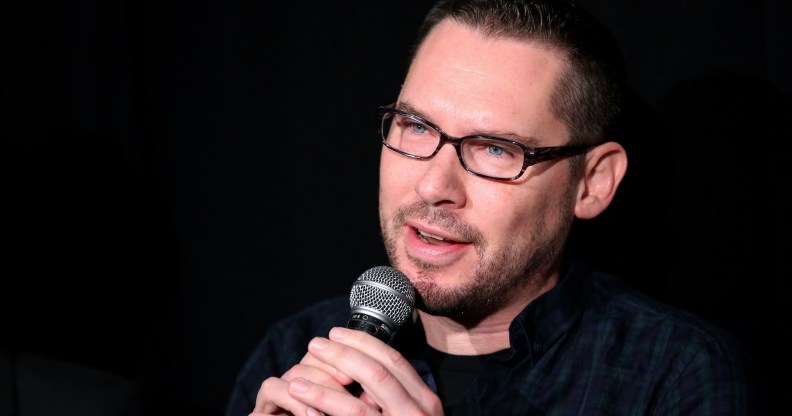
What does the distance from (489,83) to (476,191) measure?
0.73 feet

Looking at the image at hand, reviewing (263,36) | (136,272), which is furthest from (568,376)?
(136,272)

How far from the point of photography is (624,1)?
6.46ft

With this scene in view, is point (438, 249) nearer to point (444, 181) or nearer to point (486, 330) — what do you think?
point (444, 181)

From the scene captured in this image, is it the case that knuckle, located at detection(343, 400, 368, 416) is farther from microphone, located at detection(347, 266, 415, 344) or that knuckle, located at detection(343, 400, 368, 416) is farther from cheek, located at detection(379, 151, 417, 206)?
cheek, located at detection(379, 151, 417, 206)

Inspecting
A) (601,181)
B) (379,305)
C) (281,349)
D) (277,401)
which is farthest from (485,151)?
(281,349)

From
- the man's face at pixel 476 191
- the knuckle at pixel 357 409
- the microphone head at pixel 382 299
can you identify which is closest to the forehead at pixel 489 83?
the man's face at pixel 476 191

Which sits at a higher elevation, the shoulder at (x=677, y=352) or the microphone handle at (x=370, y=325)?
the microphone handle at (x=370, y=325)

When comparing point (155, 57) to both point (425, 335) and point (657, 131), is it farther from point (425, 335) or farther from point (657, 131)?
point (657, 131)

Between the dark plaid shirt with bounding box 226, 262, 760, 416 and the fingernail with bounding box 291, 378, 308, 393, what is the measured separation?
485mm

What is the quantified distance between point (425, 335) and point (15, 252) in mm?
1466

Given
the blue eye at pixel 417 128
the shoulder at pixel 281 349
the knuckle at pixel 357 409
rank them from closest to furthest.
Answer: the knuckle at pixel 357 409, the blue eye at pixel 417 128, the shoulder at pixel 281 349

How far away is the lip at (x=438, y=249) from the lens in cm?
154

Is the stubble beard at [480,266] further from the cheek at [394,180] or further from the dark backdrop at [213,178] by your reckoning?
the dark backdrop at [213,178]

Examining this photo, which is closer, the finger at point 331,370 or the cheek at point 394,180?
the finger at point 331,370
